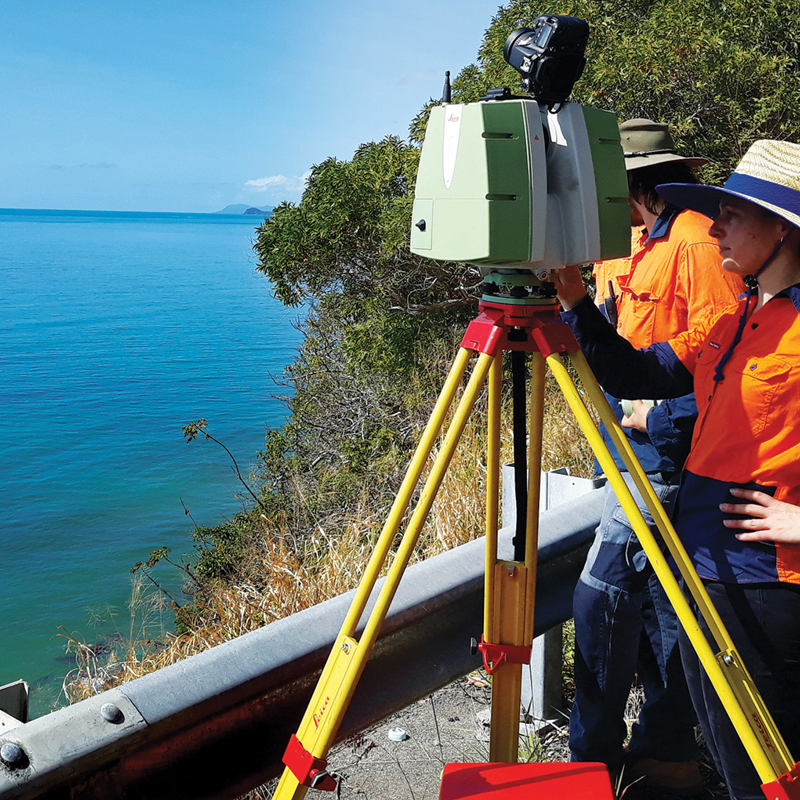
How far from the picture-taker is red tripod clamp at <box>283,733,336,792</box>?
1.42m

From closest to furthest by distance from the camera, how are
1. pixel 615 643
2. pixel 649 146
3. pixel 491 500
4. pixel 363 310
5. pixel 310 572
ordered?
pixel 491 500 < pixel 615 643 < pixel 649 146 < pixel 310 572 < pixel 363 310

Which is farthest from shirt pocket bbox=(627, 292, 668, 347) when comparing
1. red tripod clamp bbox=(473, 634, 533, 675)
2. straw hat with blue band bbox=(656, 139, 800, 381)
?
red tripod clamp bbox=(473, 634, 533, 675)

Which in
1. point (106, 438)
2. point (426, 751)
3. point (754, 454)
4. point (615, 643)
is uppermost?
point (754, 454)

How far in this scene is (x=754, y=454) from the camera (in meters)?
1.62

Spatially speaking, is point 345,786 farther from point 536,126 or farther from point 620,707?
point 536,126

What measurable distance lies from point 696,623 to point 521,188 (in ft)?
2.70

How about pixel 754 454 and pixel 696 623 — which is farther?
pixel 754 454

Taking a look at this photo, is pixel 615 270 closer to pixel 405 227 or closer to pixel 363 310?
pixel 405 227

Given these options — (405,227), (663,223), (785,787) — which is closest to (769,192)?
(663,223)

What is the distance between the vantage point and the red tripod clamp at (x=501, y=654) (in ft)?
5.65

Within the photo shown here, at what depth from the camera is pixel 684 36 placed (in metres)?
6.50

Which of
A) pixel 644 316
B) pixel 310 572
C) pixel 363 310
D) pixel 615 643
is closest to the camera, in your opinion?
pixel 615 643

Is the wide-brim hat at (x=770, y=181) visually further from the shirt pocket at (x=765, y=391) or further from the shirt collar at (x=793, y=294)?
the shirt pocket at (x=765, y=391)

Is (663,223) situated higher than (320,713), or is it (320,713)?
(663,223)
